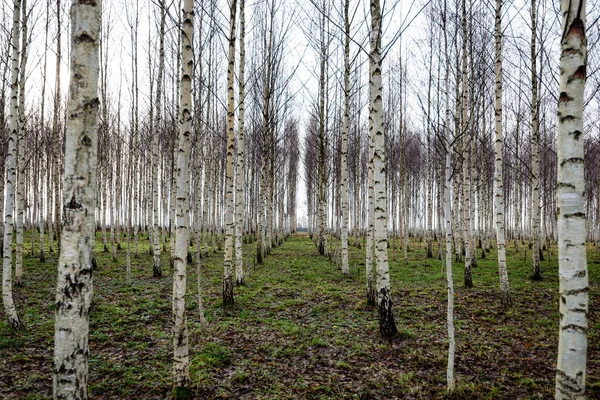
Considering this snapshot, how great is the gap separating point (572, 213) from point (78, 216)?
3451mm

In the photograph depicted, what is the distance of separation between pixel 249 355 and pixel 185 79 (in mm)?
3759

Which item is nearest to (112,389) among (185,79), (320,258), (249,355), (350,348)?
(249,355)

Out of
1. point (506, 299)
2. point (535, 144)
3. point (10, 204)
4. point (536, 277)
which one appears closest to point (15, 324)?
point (10, 204)

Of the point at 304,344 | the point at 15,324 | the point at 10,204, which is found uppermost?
the point at 10,204

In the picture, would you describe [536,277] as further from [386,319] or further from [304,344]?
[304,344]

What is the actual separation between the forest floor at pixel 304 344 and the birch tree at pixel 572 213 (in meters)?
1.55

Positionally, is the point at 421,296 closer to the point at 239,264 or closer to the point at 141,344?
the point at 239,264

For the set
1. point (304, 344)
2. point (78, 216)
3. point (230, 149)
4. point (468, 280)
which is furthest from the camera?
point (468, 280)

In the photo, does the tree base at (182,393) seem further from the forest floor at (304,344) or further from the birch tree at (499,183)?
the birch tree at (499,183)

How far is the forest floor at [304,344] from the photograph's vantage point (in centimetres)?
386

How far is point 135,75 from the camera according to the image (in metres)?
11.7

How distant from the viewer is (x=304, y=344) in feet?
17.1

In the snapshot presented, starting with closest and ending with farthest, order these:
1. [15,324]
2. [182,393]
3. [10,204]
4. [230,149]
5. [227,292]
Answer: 1. [182,393]
2. [15,324]
3. [10,204]
4. [230,149]
5. [227,292]

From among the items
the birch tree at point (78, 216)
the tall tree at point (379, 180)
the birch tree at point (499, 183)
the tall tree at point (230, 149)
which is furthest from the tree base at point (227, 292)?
the birch tree at point (499, 183)
